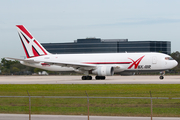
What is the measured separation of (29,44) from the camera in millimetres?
51219

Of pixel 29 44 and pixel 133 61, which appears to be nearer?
pixel 133 61

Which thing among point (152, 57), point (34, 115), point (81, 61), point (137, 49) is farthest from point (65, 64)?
point (137, 49)

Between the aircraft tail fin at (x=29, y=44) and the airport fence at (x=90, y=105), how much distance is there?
3767cm

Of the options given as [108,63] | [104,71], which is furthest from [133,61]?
[104,71]

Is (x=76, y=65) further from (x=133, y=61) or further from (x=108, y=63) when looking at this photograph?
(x=133, y=61)

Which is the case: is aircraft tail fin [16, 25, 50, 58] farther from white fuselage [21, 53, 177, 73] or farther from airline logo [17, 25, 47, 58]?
white fuselage [21, 53, 177, 73]

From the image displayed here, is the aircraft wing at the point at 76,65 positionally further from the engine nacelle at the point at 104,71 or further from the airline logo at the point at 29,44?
the airline logo at the point at 29,44

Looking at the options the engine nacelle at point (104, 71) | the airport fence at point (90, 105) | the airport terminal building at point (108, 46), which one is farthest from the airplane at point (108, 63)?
the airport terminal building at point (108, 46)

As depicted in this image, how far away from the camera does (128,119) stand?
13.6 metres

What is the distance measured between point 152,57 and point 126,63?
401cm

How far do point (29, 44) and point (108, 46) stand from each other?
360 ft

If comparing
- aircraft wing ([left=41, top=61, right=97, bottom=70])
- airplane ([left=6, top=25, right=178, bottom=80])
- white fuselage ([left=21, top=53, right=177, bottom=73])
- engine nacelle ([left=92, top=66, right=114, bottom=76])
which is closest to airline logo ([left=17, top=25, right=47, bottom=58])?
airplane ([left=6, top=25, right=178, bottom=80])

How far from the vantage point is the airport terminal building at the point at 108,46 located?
6063 inches

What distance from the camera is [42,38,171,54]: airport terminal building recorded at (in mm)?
154000
